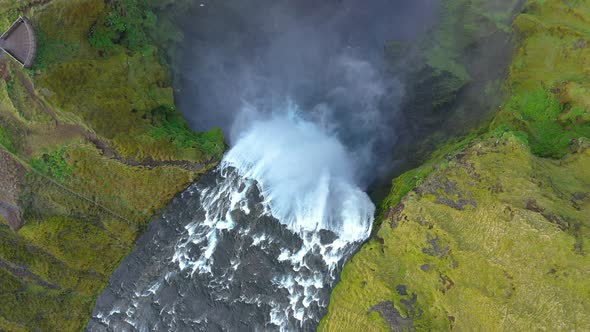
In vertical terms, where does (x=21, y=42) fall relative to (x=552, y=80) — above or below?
below

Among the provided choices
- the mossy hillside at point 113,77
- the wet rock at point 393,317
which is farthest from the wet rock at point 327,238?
the mossy hillside at point 113,77

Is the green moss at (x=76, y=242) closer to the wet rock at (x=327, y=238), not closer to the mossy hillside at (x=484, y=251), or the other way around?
the wet rock at (x=327, y=238)

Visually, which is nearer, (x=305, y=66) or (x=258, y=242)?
(x=258, y=242)

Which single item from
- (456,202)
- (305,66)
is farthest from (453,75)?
(456,202)

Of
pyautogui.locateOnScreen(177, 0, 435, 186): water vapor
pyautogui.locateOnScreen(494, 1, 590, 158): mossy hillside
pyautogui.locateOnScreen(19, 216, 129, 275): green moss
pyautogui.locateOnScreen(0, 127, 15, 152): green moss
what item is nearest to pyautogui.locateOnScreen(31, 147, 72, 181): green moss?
pyautogui.locateOnScreen(0, 127, 15, 152): green moss

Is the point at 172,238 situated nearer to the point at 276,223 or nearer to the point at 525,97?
the point at 276,223

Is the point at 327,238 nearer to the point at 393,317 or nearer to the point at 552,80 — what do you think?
the point at 393,317
